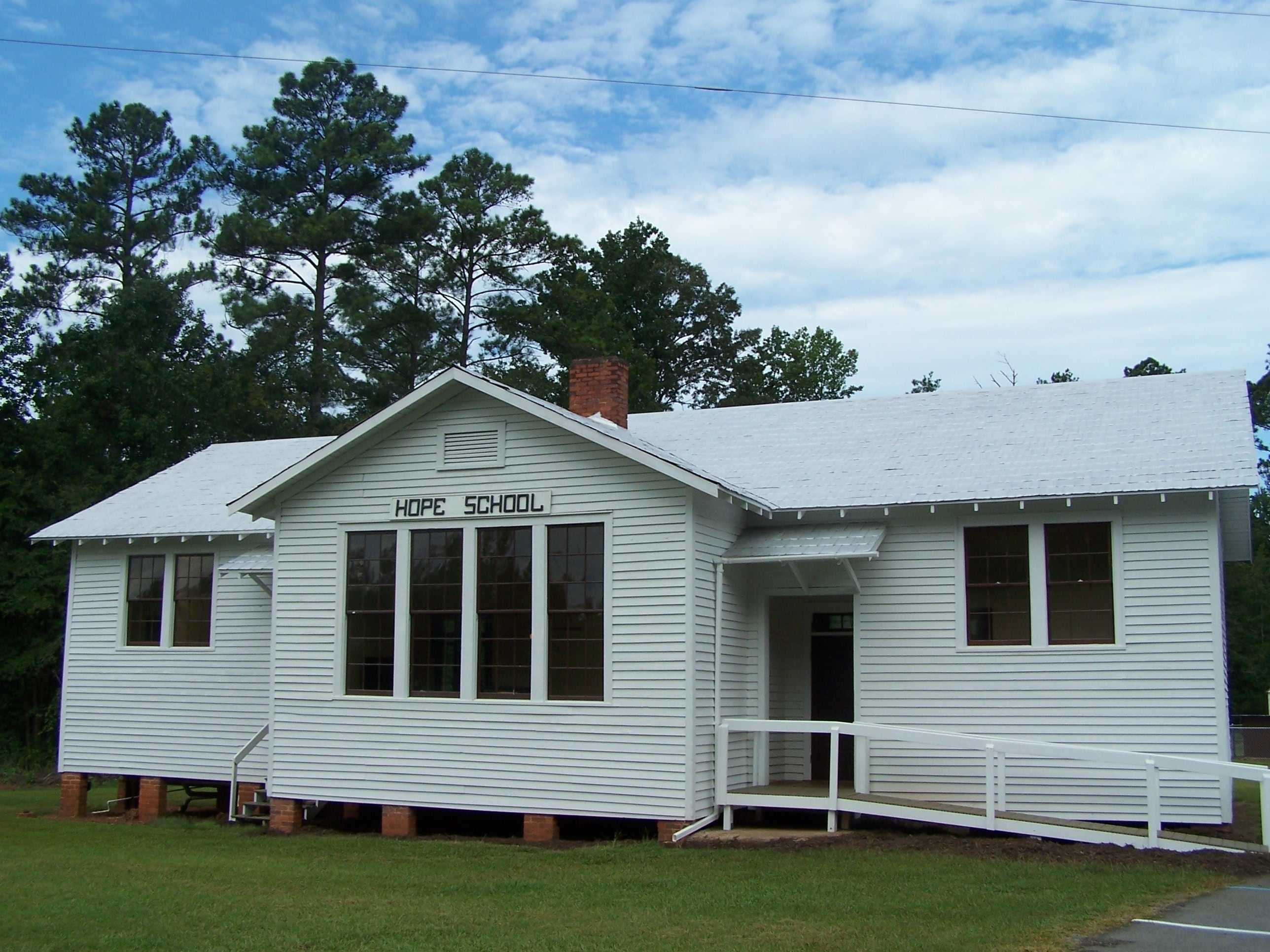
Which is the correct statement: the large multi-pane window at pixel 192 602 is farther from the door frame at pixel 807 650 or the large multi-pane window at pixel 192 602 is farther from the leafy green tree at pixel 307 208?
the leafy green tree at pixel 307 208

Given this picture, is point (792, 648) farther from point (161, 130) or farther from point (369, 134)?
point (161, 130)

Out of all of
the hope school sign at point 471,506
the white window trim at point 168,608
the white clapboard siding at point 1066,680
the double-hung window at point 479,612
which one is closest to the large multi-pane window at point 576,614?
the double-hung window at point 479,612

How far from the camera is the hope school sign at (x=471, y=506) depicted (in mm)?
16078

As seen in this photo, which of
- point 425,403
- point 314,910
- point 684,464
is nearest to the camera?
point 314,910

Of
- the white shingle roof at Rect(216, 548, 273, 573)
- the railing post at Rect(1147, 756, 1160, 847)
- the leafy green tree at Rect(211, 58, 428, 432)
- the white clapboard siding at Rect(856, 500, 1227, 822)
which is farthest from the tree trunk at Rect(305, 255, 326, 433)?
the railing post at Rect(1147, 756, 1160, 847)

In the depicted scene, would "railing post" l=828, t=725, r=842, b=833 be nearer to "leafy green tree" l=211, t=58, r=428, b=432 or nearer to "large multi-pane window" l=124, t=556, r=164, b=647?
"large multi-pane window" l=124, t=556, r=164, b=647

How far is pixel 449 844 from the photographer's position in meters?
15.7

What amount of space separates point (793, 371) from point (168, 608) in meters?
31.8

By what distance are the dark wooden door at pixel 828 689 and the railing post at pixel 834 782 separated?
2.57 metres

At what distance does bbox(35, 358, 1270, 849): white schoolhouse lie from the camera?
14.8 m

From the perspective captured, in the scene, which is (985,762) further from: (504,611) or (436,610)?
(436,610)

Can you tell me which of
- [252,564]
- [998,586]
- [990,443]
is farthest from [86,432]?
[998,586]

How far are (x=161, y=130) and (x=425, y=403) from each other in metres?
33.5

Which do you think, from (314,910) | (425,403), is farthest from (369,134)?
(314,910)
